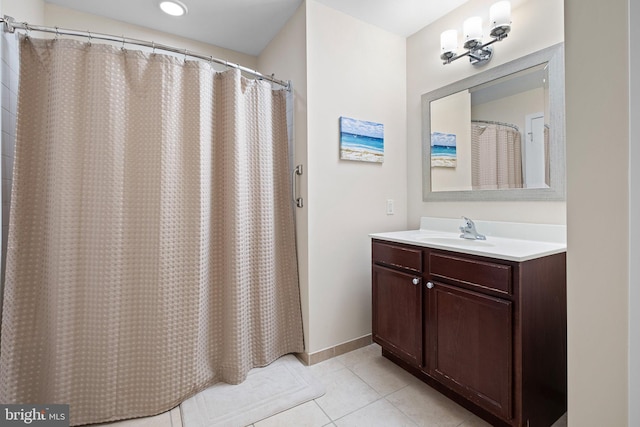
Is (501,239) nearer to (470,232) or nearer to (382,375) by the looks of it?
(470,232)

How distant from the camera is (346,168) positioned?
81.0 inches

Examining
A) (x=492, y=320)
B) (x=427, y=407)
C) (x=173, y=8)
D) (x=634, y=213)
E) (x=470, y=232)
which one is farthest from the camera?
(x=173, y=8)

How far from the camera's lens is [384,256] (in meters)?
1.85

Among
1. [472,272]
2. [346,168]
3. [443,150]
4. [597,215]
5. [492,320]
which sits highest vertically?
[443,150]

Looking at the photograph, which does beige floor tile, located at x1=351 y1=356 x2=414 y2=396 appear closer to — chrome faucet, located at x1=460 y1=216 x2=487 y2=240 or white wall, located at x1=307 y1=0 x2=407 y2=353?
white wall, located at x1=307 y1=0 x2=407 y2=353

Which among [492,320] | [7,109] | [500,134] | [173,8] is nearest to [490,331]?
[492,320]

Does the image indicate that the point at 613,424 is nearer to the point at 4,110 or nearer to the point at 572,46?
the point at 572,46

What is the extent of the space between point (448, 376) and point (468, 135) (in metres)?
1.52

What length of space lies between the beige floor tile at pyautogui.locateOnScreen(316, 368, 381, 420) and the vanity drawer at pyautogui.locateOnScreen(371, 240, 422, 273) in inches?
29.1

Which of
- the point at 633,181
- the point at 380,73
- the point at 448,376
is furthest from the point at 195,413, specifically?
the point at 380,73

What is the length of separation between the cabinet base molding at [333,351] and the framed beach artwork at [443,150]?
4.70 ft

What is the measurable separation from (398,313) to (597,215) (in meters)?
1.18

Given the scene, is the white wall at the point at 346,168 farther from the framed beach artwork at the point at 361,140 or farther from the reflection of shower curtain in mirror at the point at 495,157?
the reflection of shower curtain in mirror at the point at 495,157

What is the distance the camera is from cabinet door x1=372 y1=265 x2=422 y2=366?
5.36 ft
